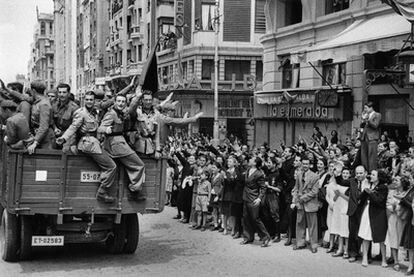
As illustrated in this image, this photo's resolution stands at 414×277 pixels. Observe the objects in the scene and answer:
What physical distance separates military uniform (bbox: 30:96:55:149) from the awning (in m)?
10.3

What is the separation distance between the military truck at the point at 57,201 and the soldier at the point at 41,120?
0.42m

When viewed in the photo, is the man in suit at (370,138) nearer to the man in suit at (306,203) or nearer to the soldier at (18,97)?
the man in suit at (306,203)

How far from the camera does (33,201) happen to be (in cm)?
910

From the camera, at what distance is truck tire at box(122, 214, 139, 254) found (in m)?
10.4

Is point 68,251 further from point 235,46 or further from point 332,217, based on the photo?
point 235,46

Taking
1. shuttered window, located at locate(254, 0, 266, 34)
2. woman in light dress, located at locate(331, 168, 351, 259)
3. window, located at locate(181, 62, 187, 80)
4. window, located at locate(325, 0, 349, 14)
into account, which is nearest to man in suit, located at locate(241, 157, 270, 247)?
woman in light dress, located at locate(331, 168, 351, 259)

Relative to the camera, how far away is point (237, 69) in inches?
1655

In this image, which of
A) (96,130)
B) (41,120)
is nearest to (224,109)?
(96,130)

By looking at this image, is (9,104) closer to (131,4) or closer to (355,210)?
(355,210)

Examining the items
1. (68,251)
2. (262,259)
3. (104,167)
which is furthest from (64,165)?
(262,259)

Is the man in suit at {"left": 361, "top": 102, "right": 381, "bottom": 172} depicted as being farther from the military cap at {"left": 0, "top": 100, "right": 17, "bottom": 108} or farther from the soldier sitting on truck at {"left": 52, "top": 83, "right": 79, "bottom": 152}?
the military cap at {"left": 0, "top": 100, "right": 17, "bottom": 108}

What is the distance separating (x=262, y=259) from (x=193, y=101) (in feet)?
102

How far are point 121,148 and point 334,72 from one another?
15033 mm

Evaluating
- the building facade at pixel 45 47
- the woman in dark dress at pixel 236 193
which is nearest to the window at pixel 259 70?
the woman in dark dress at pixel 236 193
